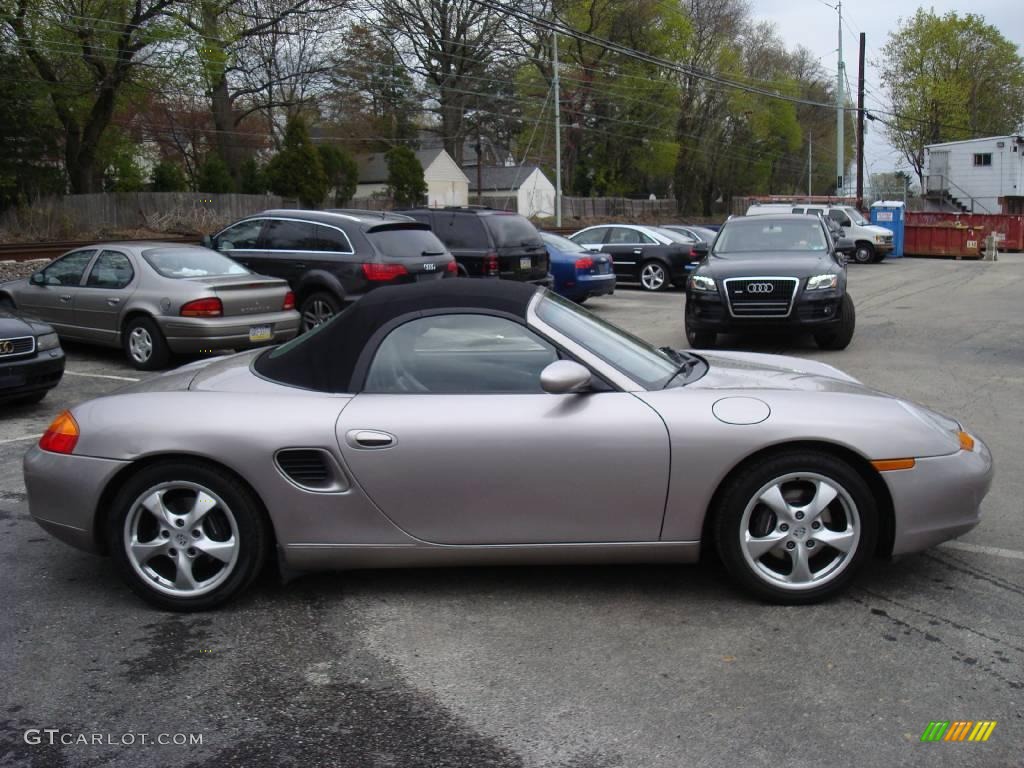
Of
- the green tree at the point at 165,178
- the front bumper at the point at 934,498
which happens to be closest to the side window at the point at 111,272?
the front bumper at the point at 934,498

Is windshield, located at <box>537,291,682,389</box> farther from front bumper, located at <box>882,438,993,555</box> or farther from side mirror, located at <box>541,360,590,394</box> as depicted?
front bumper, located at <box>882,438,993,555</box>

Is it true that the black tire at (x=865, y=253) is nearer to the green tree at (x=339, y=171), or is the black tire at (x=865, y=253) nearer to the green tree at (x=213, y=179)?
the green tree at (x=339, y=171)

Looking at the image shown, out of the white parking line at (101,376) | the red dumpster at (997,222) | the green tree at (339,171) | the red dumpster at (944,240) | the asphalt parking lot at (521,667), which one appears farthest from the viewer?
the green tree at (339,171)

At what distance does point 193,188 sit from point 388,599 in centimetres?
4586

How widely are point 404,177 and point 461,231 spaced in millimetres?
33319

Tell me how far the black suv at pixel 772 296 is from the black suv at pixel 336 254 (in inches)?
132

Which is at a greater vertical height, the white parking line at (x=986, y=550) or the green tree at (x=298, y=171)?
the green tree at (x=298, y=171)

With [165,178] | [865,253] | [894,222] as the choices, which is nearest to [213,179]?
[165,178]

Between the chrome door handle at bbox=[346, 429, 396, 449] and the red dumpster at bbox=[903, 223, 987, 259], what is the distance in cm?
3600

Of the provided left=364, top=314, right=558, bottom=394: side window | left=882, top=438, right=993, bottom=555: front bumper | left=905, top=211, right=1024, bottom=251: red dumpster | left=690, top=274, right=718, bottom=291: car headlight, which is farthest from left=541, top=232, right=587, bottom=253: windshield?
left=905, top=211, right=1024, bottom=251: red dumpster

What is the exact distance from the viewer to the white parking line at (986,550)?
15.6 feet

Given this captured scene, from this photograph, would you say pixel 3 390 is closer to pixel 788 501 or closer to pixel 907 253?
pixel 788 501

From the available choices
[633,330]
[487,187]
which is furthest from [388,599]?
[487,187]

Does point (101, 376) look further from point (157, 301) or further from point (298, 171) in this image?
point (298, 171)
